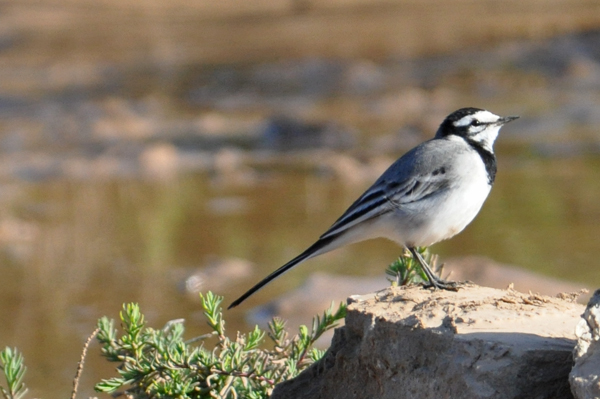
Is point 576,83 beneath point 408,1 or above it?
beneath

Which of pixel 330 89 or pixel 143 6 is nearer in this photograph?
pixel 330 89

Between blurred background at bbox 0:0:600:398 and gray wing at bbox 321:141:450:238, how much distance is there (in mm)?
2340

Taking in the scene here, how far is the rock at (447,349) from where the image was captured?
338cm

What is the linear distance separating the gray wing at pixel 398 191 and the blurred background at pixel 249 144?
7.68ft

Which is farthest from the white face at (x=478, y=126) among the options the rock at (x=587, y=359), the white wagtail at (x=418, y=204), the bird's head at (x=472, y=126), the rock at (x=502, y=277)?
the rock at (x=587, y=359)

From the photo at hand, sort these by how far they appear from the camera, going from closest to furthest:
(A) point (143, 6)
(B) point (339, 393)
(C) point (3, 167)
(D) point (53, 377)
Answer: (B) point (339, 393) → (D) point (53, 377) → (C) point (3, 167) → (A) point (143, 6)

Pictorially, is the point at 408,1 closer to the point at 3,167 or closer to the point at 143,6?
the point at 143,6

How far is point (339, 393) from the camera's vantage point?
4012mm

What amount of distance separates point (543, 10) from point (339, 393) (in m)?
21.8

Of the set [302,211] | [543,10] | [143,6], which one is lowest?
[302,211]

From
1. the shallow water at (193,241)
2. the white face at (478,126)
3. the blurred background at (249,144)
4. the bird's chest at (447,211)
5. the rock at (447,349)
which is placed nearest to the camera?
the rock at (447,349)

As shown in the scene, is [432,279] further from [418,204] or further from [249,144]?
[249,144]

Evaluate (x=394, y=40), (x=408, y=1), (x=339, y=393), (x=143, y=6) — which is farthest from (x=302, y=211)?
(x=143, y=6)

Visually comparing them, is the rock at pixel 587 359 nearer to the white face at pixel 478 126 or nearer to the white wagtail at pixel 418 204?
the white wagtail at pixel 418 204
